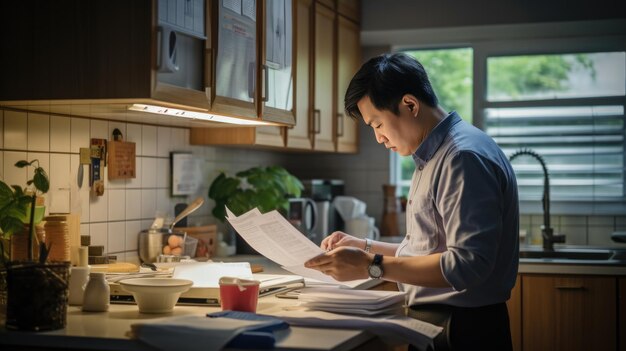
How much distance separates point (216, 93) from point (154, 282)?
27.9 inches

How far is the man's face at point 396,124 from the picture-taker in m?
2.24

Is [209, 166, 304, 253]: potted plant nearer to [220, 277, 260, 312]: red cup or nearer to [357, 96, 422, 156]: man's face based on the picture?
[357, 96, 422, 156]: man's face

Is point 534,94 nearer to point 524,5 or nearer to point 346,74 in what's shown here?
point 524,5

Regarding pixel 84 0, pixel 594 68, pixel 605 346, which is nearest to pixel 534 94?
pixel 594 68

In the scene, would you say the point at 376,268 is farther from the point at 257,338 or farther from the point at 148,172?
the point at 148,172

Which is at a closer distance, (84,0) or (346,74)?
(84,0)

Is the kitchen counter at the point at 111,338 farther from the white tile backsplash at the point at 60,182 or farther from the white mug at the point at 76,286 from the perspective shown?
the white tile backsplash at the point at 60,182

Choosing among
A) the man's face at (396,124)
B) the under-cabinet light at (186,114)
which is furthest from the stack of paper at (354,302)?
the under-cabinet light at (186,114)

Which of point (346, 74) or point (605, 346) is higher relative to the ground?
point (346, 74)

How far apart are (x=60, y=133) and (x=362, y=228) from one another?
82.3 inches

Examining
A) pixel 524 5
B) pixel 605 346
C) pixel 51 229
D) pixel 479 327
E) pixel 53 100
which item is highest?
pixel 524 5

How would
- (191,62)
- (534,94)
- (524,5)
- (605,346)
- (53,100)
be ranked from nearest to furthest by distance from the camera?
(53,100) < (191,62) < (605,346) < (524,5) < (534,94)

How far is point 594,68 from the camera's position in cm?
459

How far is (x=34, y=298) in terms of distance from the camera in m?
1.84
